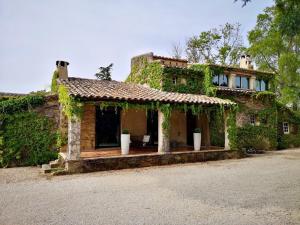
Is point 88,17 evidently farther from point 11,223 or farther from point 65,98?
point 11,223

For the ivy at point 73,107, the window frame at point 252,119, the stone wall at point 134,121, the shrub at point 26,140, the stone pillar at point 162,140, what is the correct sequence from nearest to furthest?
1. the ivy at point 73,107
2. the shrub at point 26,140
3. the stone pillar at point 162,140
4. the stone wall at point 134,121
5. the window frame at point 252,119

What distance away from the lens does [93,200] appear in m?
6.59

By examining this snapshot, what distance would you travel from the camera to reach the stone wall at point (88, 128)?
14.2 m

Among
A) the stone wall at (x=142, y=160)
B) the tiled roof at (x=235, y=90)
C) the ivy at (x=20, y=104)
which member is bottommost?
the stone wall at (x=142, y=160)

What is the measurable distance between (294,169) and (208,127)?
295 inches

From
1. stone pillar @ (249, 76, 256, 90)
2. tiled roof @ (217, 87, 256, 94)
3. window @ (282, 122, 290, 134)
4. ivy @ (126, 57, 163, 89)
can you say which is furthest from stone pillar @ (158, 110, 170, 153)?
window @ (282, 122, 290, 134)

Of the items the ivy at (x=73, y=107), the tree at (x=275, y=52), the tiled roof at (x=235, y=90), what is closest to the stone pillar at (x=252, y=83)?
the tiled roof at (x=235, y=90)

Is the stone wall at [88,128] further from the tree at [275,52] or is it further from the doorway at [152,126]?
the tree at [275,52]

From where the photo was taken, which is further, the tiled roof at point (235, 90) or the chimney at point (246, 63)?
the chimney at point (246, 63)

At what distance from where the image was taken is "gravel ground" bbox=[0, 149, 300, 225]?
5.32 metres

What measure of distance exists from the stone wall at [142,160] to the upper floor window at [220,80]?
6.33 m

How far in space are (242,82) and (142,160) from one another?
12581 millimetres

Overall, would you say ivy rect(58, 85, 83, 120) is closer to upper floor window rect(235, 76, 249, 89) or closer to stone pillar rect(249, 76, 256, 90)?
upper floor window rect(235, 76, 249, 89)

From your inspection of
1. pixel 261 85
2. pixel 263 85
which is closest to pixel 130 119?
pixel 261 85
